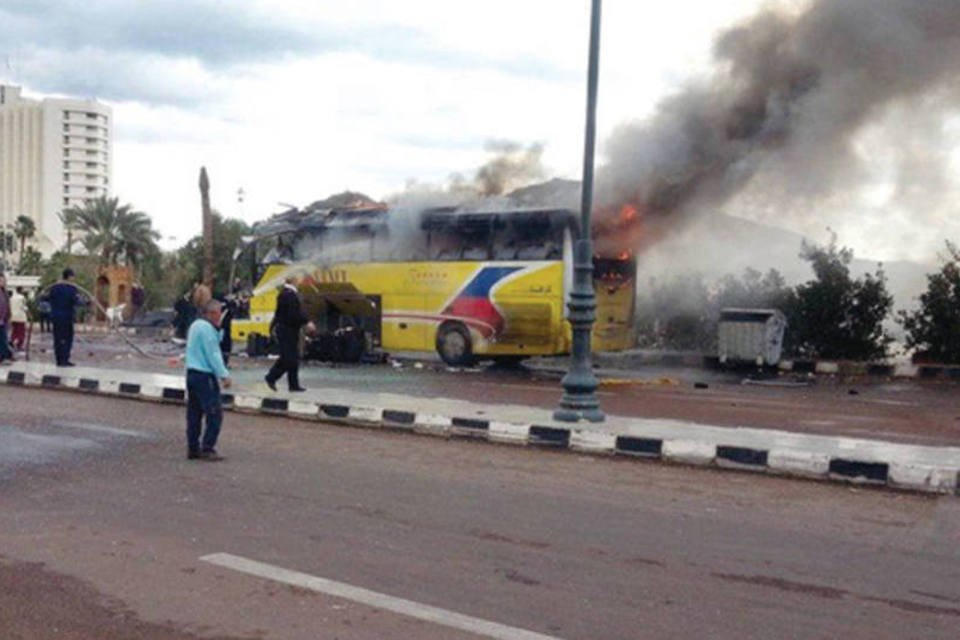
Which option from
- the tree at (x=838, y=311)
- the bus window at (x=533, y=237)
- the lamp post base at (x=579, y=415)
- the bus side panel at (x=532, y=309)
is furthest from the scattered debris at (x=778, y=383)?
the lamp post base at (x=579, y=415)

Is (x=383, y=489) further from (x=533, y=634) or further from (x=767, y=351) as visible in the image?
(x=767, y=351)

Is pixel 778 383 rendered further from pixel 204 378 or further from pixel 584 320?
pixel 204 378

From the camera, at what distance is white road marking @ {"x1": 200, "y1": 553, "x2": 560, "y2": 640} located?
470cm

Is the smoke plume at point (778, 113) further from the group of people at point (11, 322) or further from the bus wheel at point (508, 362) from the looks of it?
the group of people at point (11, 322)

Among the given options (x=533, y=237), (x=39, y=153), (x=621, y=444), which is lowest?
(x=621, y=444)

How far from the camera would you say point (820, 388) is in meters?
18.2

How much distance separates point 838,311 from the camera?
836 inches

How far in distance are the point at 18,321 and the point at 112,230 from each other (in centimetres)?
3749

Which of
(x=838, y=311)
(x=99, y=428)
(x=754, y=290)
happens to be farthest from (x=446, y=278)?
(x=99, y=428)

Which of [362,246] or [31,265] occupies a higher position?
[31,265]

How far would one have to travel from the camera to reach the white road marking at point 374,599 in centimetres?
470

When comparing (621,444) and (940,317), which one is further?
(940,317)

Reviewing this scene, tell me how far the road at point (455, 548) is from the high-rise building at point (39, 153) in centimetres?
14522

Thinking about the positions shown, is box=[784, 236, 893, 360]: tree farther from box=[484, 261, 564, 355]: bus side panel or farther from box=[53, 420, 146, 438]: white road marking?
box=[53, 420, 146, 438]: white road marking
